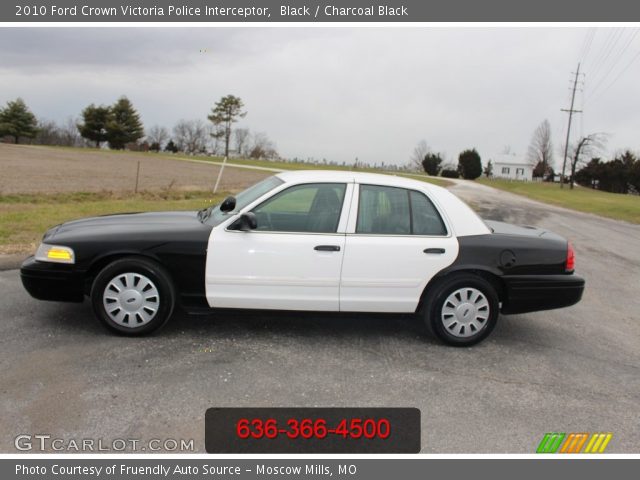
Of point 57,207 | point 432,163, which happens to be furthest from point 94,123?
point 57,207

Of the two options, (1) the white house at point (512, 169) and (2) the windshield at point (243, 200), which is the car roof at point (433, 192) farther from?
A: (1) the white house at point (512, 169)

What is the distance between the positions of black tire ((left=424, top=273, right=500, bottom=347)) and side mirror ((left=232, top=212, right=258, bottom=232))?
1.64m

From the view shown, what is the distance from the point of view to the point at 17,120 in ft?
258

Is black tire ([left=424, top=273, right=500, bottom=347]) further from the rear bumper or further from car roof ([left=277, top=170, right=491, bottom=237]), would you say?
car roof ([left=277, top=170, right=491, bottom=237])

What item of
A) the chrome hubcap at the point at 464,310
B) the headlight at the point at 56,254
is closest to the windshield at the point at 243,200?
the headlight at the point at 56,254

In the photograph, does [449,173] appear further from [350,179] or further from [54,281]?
[54,281]

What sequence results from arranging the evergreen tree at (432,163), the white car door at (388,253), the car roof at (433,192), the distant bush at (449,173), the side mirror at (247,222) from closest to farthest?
1. the side mirror at (247,222)
2. the white car door at (388,253)
3. the car roof at (433,192)
4. the distant bush at (449,173)
5. the evergreen tree at (432,163)

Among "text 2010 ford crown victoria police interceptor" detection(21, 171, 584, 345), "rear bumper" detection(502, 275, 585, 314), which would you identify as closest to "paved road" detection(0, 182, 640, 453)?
"text 2010 ford crown victoria police interceptor" detection(21, 171, 584, 345)

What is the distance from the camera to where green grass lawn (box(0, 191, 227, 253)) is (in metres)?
8.90

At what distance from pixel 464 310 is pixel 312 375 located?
156 cm

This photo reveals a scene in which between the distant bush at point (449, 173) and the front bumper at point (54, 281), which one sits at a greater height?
the distant bush at point (449, 173)

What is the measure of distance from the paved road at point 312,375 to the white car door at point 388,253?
239mm

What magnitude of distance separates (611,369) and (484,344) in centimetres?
104

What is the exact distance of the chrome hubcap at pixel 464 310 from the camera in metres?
4.75
